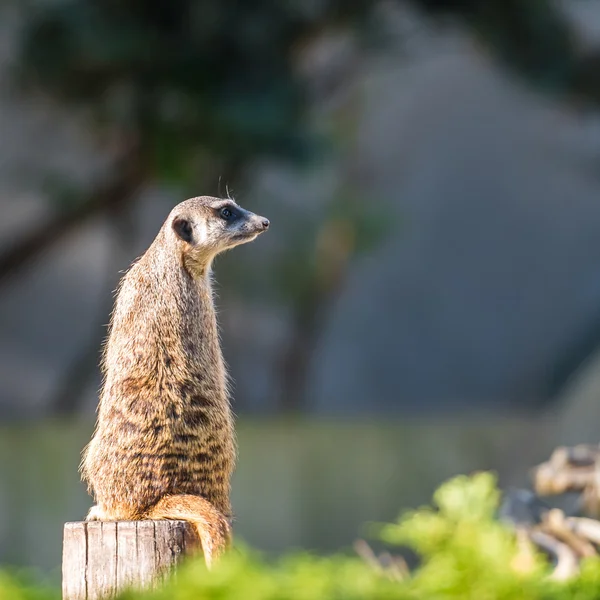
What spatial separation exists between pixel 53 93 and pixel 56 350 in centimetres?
394

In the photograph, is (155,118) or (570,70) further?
(570,70)

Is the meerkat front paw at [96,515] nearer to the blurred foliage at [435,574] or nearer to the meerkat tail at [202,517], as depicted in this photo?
the meerkat tail at [202,517]

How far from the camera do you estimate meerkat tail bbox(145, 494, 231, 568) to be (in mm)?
1908

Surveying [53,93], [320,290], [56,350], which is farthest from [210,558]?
[56,350]

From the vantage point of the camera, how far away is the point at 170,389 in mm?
2057

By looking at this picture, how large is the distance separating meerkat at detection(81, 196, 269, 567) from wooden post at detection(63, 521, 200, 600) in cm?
6

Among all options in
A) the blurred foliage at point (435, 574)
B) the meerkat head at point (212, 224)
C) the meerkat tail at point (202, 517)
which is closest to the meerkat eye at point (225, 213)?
the meerkat head at point (212, 224)

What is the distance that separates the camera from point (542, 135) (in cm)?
1022

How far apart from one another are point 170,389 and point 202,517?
0.27 meters

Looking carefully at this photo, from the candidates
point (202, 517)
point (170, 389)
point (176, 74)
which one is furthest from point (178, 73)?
point (202, 517)

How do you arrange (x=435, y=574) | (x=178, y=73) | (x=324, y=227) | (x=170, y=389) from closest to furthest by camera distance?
(x=435, y=574) < (x=170, y=389) < (x=178, y=73) < (x=324, y=227)

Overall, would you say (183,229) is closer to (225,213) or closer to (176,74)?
(225,213)

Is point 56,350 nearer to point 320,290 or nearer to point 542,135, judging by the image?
point 320,290

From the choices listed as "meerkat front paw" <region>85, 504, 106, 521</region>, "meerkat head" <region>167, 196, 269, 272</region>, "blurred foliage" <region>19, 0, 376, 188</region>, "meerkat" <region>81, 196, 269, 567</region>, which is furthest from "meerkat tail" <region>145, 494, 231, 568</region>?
"blurred foliage" <region>19, 0, 376, 188</region>
